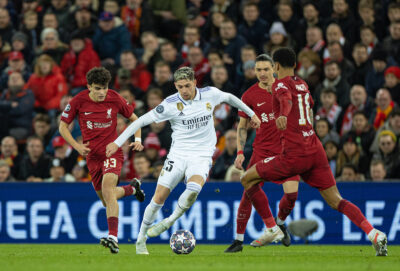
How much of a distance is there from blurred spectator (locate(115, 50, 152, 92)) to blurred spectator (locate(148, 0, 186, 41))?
1824mm

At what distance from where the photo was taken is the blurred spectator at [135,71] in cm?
1970

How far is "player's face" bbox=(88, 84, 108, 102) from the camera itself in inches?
498

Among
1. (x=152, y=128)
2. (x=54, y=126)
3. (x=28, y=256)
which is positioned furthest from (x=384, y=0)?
(x=28, y=256)

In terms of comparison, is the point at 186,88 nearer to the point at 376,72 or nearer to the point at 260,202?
the point at 260,202

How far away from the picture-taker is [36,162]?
18.2 meters

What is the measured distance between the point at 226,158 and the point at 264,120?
4187mm

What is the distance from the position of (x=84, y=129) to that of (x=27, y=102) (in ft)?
22.8

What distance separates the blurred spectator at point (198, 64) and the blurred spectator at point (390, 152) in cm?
454

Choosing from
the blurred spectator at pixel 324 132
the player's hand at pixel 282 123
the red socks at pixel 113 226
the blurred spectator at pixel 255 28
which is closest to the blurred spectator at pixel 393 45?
the blurred spectator at pixel 324 132

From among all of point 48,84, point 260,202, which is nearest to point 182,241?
point 260,202

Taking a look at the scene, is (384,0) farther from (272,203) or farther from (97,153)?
(97,153)

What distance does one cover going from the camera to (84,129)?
13039 millimetres

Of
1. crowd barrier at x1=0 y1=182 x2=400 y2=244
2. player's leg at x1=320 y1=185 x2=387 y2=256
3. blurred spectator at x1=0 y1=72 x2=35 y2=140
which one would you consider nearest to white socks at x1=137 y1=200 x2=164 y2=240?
player's leg at x1=320 y1=185 x2=387 y2=256

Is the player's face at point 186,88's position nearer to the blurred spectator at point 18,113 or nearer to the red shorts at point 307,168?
the red shorts at point 307,168
